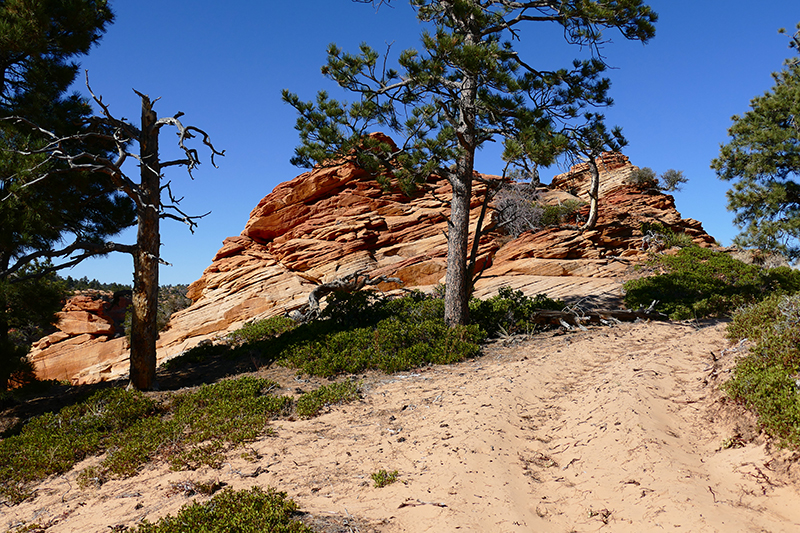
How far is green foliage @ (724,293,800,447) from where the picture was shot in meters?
4.12

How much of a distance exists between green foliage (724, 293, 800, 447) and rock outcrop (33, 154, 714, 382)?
8088 millimetres

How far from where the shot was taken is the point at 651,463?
14.0ft

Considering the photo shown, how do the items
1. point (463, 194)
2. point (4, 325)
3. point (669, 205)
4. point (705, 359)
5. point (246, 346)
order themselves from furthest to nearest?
1. point (669, 205)
2. point (246, 346)
3. point (463, 194)
4. point (4, 325)
5. point (705, 359)

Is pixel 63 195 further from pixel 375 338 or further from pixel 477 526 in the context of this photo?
pixel 477 526

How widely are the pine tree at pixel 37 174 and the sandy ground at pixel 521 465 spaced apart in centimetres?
516

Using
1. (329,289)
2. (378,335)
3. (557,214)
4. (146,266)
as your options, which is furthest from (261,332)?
(557,214)

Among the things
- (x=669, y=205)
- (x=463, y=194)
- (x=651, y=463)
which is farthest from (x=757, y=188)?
(x=651, y=463)

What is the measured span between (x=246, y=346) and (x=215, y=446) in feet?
20.2

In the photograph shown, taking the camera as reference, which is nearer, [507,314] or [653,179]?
[507,314]

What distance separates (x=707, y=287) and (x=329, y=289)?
1143 centimetres

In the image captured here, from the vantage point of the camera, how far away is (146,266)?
871cm

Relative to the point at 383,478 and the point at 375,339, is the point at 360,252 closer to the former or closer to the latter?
the point at 375,339

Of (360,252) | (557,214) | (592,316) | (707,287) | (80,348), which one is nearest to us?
(592,316)

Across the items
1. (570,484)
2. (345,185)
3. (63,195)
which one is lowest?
(570,484)
